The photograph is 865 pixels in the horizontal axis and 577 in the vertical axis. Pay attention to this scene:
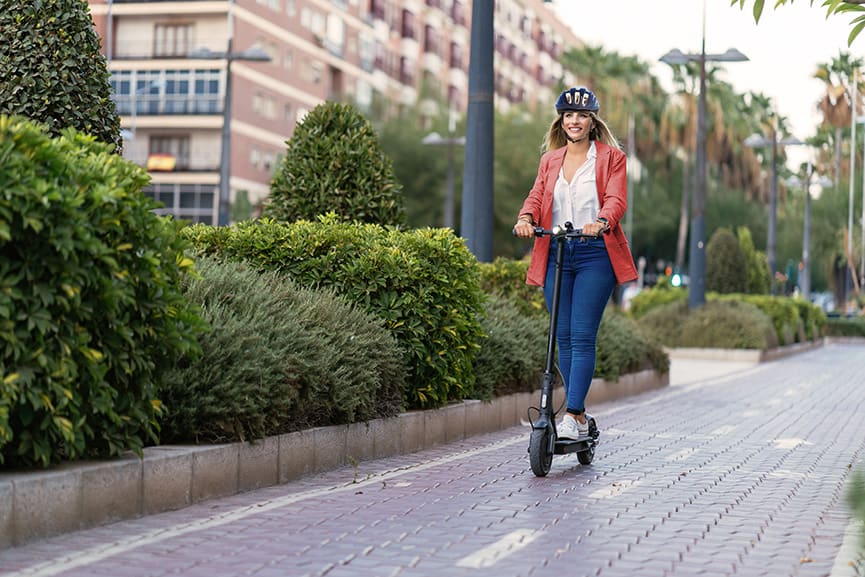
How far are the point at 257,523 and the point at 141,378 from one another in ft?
2.73

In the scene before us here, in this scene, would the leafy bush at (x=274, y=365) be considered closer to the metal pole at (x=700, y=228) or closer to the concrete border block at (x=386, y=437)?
the concrete border block at (x=386, y=437)

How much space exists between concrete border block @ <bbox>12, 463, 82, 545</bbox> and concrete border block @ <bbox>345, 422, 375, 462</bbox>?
289cm

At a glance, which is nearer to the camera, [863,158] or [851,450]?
[851,450]

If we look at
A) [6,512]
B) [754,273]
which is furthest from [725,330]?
[6,512]

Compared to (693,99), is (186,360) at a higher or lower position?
lower

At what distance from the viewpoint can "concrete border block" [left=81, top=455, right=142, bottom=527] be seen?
22.0ft

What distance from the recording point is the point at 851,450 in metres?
11.5

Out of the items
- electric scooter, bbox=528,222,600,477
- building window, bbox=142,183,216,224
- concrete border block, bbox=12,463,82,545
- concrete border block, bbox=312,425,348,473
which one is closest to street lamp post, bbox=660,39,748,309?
electric scooter, bbox=528,222,600,477

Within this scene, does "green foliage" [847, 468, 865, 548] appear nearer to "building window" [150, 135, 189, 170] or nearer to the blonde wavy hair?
the blonde wavy hair

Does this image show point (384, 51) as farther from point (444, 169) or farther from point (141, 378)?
point (141, 378)

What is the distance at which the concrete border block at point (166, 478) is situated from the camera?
7.18 metres

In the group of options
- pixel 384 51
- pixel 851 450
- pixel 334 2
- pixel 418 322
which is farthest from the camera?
pixel 384 51

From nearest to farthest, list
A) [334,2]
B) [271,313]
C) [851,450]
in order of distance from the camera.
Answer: [271,313] → [851,450] → [334,2]

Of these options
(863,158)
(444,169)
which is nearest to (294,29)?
(444,169)
